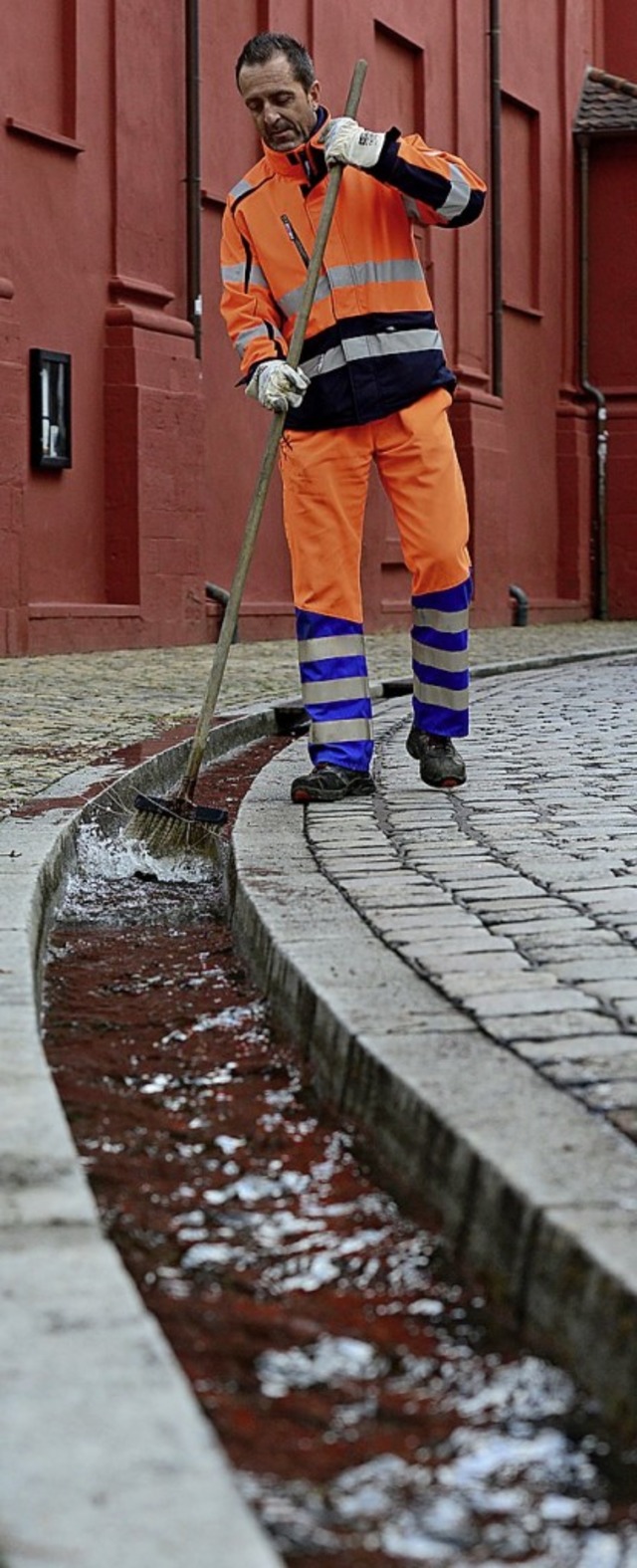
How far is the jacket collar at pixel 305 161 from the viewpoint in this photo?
5.81m

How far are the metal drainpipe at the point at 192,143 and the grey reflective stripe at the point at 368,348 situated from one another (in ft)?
33.7

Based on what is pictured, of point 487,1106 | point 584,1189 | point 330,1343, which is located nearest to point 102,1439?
point 330,1343

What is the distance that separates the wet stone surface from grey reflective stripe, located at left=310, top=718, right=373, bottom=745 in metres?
2.42

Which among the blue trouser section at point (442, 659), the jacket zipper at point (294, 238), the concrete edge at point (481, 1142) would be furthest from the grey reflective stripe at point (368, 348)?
the concrete edge at point (481, 1142)

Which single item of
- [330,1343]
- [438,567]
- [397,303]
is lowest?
[330,1343]

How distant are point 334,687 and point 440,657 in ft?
1.02

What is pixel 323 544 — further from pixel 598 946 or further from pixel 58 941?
pixel 598 946

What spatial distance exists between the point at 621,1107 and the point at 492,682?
9.04 metres

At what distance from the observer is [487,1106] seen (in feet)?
8.51

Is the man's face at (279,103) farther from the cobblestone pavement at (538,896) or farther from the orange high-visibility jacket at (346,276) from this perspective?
the cobblestone pavement at (538,896)

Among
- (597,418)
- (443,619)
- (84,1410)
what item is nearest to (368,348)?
(443,619)

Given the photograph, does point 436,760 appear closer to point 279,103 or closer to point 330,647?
point 330,647

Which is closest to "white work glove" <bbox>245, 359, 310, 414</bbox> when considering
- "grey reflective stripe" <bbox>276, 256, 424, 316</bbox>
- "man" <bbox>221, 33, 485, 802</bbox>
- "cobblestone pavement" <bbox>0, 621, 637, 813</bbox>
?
"man" <bbox>221, 33, 485, 802</bbox>

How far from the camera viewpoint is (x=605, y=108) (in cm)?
2447
